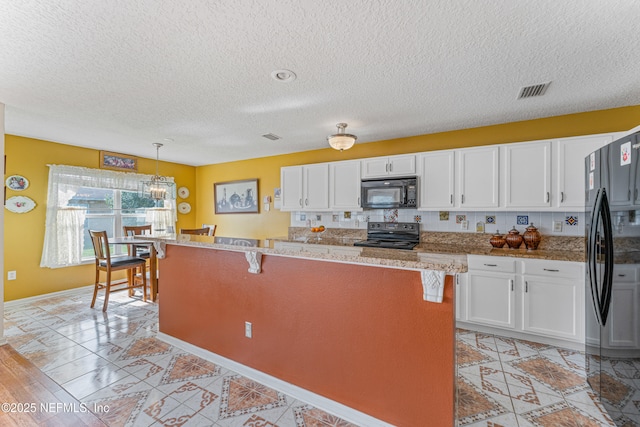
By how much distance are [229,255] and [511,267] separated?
8.93ft

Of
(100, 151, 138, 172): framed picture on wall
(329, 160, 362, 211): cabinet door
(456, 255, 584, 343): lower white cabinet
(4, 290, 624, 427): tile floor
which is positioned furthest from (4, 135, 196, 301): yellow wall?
(456, 255, 584, 343): lower white cabinet

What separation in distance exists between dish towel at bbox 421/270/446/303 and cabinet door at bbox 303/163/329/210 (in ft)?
9.23

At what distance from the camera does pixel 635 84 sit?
7.73ft

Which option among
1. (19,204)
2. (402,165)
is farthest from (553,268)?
(19,204)

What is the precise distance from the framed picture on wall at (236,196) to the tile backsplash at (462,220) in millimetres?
1264

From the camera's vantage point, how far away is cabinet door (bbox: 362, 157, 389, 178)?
12.4 ft

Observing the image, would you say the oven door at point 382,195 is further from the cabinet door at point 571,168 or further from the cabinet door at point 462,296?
the cabinet door at point 571,168

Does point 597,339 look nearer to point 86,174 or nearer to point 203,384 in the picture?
point 203,384

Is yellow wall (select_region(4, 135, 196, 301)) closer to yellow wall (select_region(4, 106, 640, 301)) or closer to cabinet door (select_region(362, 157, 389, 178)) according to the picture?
yellow wall (select_region(4, 106, 640, 301))

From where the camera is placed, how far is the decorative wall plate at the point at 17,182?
389 cm

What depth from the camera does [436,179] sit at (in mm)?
3477

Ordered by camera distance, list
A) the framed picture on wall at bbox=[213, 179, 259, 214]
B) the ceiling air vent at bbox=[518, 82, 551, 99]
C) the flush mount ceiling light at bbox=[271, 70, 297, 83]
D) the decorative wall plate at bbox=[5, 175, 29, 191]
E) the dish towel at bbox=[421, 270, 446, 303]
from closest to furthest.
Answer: the dish towel at bbox=[421, 270, 446, 303] < the flush mount ceiling light at bbox=[271, 70, 297, 83] < the ceiling air vent at bbox=[518, 82, 551, 99] < the decorative wall plate at bbox=[5, 175, 29, 191] < the framed picture on wall at bbox=[213, 179, 259, 214]

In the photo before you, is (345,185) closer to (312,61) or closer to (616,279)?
(312,61)

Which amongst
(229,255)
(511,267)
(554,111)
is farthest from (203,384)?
(554,111)
